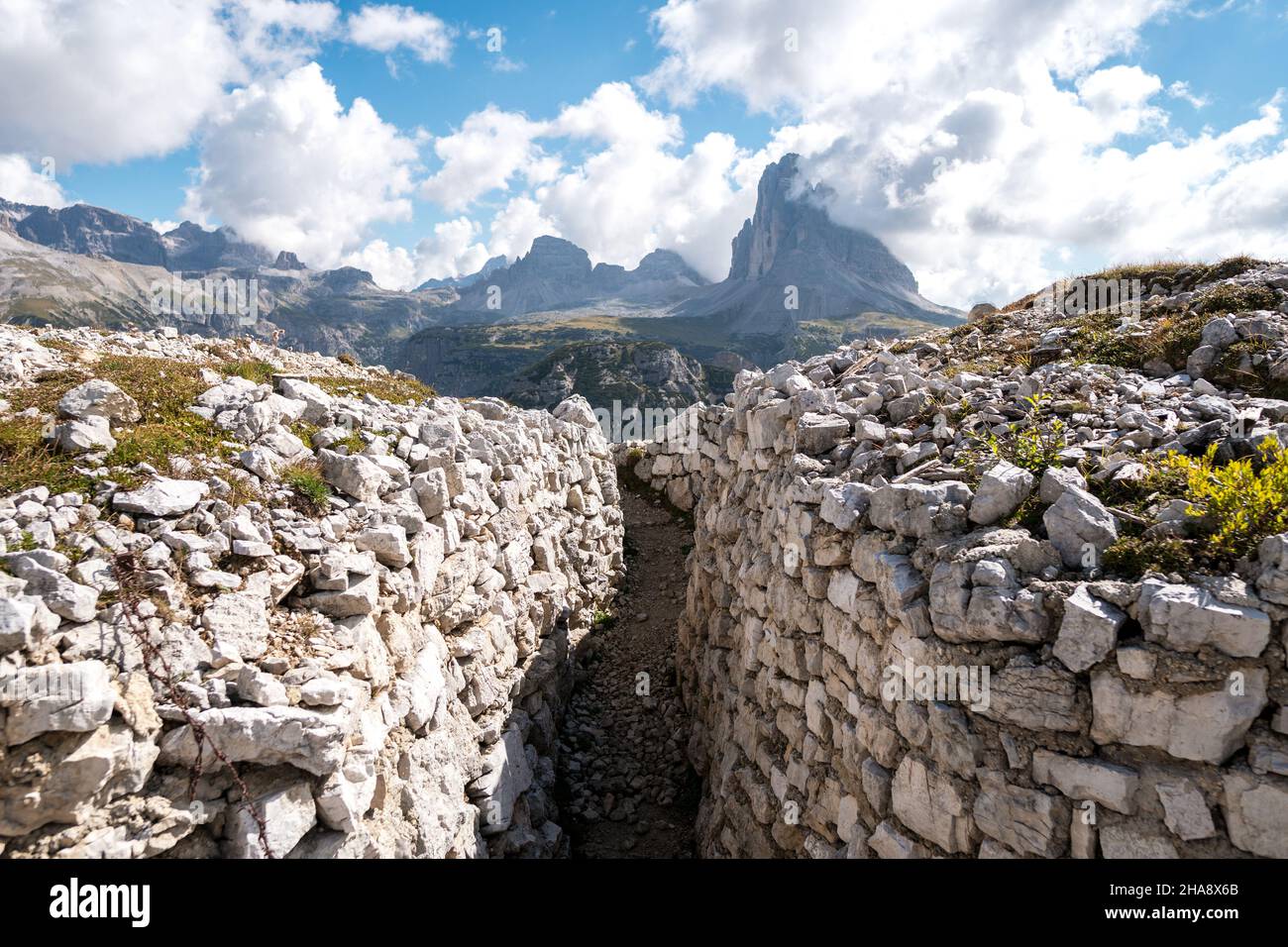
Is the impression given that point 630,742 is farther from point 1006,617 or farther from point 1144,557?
point 1144,557

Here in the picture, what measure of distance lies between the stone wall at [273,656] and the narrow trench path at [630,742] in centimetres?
100

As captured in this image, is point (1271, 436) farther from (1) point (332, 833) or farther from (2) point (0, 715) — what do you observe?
(2) point (0, 715)

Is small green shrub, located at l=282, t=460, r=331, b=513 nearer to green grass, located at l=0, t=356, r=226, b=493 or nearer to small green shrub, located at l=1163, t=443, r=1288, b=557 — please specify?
green grass, located at l=0, t=356, r=226, b=493

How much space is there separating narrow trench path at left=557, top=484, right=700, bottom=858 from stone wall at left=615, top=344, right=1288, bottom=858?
1.31 m

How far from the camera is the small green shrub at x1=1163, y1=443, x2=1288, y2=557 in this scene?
5.76 metres

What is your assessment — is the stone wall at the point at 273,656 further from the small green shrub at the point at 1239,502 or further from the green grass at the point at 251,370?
the small green shrub at the point at 1239,502

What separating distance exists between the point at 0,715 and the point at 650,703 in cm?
1300

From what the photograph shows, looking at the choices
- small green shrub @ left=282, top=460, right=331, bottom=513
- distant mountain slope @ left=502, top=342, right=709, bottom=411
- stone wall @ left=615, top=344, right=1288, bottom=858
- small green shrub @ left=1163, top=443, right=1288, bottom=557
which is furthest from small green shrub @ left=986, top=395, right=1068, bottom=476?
distant mountain slope @ left=502, top=342, right=709, bottom=411

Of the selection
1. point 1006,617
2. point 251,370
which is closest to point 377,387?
point 251,370

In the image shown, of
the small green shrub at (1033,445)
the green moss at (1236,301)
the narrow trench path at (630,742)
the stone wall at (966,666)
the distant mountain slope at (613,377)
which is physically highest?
the distant mountain slope at (613,377)

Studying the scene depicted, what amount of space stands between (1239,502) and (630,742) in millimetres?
12429

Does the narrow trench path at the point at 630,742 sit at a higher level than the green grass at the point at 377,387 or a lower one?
lower

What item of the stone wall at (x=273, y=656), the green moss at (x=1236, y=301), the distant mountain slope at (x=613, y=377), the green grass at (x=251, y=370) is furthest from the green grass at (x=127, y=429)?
the distant mountain slope at (x=613, y=377)

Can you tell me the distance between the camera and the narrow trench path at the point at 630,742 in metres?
12.6
